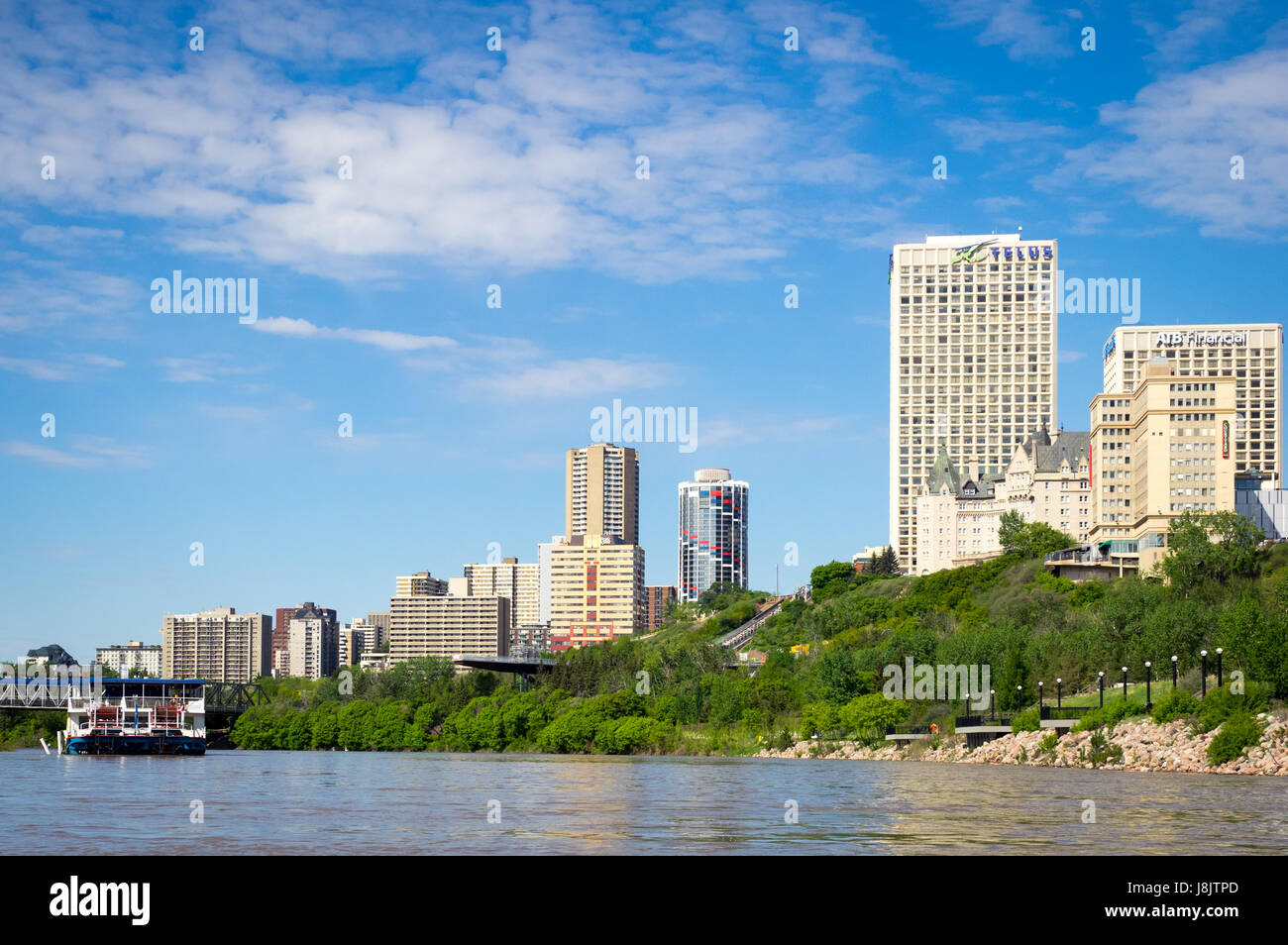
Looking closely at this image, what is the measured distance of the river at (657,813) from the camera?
3694 centimetres

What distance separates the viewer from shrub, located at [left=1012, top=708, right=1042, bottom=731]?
100438 mm

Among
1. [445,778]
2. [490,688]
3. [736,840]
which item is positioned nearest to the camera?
[736,840]

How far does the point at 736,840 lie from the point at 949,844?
243 inches

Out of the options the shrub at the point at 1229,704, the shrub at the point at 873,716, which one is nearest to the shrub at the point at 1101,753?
the shrub at the point at 1229,704

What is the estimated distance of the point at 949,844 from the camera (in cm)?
3603

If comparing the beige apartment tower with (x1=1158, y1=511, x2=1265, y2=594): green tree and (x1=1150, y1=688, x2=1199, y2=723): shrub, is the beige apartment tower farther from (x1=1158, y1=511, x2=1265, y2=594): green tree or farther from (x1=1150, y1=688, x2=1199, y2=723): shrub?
(x1=1150, y1=688, x2=1199, y2=723): shrub

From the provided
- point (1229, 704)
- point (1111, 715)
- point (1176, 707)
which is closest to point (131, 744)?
point (1111, 715)

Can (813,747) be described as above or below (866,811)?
below

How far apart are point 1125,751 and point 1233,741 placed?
9.67 metres
